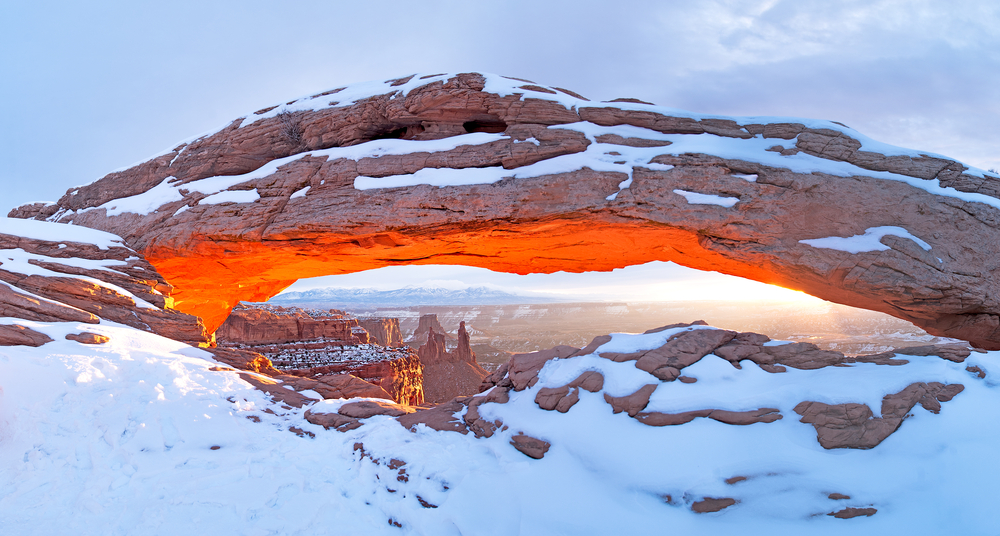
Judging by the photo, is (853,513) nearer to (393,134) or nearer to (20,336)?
(393,134)

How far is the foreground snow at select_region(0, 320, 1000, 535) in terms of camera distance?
5.62 meters

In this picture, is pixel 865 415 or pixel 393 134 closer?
pixel 865 415

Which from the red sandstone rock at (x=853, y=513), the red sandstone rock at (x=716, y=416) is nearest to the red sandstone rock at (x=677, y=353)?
the red sandstone rock at (x=716, y=416)

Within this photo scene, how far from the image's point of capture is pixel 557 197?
35.7ft

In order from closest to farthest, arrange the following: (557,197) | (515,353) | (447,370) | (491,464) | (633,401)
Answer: (491,464) < (633,401) < (515,353) < (557,197) < (447,370)

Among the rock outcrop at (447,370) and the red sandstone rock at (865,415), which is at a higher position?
the red sandstone rock at (865,415)

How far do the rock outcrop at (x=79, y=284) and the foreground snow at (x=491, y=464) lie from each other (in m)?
1.66

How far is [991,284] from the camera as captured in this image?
895 centimetres

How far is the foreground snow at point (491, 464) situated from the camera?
5621 millimetres

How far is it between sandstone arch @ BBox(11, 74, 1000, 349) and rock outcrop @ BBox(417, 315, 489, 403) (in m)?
32.1

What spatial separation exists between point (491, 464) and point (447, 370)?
41609 mm

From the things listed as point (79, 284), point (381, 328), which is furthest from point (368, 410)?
point (381, 328)

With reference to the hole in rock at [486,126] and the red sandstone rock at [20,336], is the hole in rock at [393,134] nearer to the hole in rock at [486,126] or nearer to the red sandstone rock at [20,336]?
the hole in rock at [486,126]

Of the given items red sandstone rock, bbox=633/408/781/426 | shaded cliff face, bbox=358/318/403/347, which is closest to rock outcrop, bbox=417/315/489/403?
shaded cliff face, bbox=358/318/403/347
